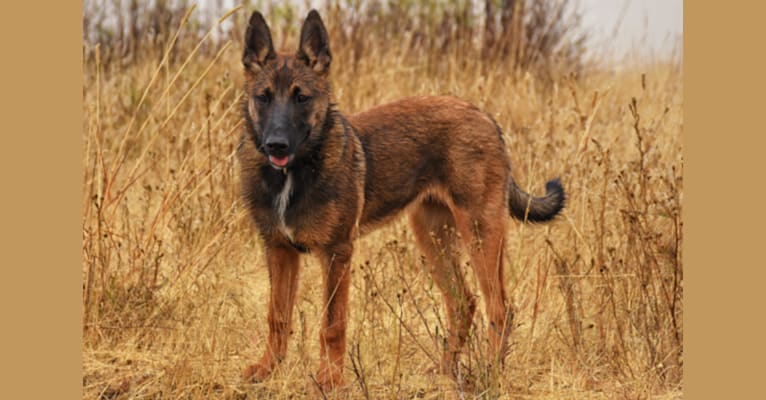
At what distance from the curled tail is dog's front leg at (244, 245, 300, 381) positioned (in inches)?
64.4

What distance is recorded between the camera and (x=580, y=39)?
1247cm

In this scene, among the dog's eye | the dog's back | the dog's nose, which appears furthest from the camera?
the dog's back

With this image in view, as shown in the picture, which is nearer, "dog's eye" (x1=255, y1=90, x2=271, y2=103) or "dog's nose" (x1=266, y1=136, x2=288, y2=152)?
"dog's nose" (x1=266, y1=136, x2=288, y2=152)

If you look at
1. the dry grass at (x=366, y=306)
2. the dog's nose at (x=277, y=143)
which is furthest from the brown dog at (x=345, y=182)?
the dry grass at (x=366, y=306)

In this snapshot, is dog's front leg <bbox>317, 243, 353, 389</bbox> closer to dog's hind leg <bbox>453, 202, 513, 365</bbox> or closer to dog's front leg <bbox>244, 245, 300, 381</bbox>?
dog's front leg <bbox>244, 245, 300, 381</bbox>

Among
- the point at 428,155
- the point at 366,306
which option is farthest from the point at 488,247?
the point at 366,306

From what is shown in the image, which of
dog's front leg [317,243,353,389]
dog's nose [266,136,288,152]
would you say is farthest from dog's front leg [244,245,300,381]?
dog's nose [266,136,288,152]

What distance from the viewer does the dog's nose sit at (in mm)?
4855

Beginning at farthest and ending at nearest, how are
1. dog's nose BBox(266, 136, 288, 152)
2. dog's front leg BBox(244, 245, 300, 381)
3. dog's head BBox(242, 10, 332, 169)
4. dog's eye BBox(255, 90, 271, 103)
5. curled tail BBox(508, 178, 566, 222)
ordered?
curled tail BBox(508, 178, 566, 222) → dog's front leg BBox(244, 245, 300, 381) → dog's eye BBox(255, 90, 271, 103) → dog's head BBox(242, 10, 332, 169) → dog's nose BBox(266, 136, 288, 152)

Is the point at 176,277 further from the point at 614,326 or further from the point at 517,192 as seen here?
the point at 614,326

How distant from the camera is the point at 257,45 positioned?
5.29 metres

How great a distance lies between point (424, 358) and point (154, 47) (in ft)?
23.4

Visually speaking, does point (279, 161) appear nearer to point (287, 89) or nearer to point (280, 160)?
point (280, 160)

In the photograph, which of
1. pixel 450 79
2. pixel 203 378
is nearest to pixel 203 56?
pixel 450 79
